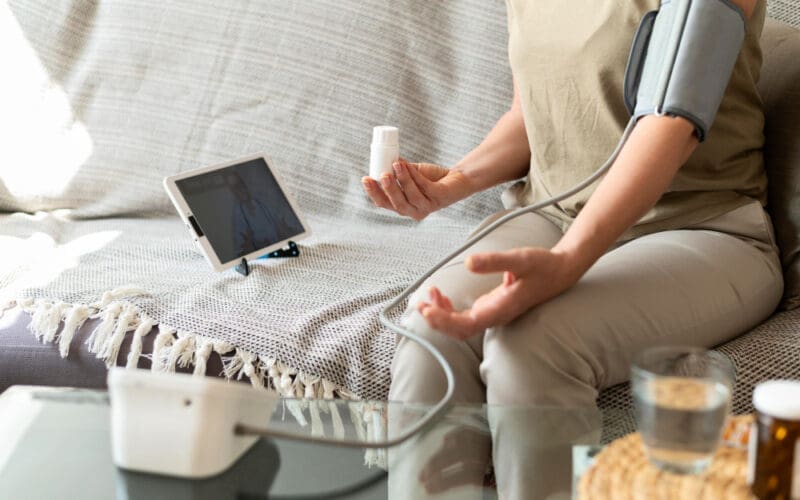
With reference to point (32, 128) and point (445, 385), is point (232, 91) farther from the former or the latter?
point (445, 385)

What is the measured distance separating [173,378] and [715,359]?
0.41 m

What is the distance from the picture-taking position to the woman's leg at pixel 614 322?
936 mm

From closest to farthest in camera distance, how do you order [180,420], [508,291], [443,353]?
[180,420], [508,291], [443,353]

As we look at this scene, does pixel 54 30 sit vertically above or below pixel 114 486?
above

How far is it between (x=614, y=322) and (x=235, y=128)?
2.80ft

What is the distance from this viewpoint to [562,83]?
3.84ft

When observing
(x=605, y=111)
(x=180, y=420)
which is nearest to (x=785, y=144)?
(x=605, y=111)

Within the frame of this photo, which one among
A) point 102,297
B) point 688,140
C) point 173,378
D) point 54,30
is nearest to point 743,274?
point 688,140

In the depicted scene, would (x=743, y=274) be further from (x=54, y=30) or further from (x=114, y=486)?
(x=54, y=30)

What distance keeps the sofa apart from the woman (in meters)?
0.15

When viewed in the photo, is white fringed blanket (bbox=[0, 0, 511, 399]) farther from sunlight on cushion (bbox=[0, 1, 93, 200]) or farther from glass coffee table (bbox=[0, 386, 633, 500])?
glass coffee table (bbox=[0, 386, 633, 500])

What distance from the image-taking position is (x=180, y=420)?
79 cm

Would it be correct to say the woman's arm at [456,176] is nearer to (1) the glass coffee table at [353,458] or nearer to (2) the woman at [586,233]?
(2) the woman at [586,233]

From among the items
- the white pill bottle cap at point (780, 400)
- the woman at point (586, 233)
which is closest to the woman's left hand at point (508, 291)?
the woman at point (586, 233)
